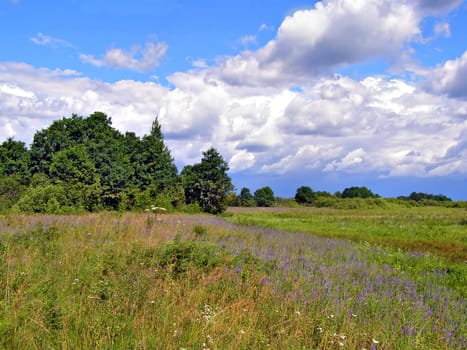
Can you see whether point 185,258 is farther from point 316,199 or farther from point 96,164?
point 316,199

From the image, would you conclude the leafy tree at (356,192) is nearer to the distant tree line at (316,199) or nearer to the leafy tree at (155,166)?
the distant tree line at (316,199)

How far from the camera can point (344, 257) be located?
431 inches

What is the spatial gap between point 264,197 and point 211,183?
36135 mm

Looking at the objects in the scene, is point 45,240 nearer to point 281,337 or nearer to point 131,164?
point 281,337

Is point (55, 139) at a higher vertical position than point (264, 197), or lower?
higher

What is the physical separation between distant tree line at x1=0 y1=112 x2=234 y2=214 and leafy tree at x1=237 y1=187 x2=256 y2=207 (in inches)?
1154

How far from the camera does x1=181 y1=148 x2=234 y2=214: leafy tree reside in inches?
1805

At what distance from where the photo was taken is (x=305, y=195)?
80.9 meters

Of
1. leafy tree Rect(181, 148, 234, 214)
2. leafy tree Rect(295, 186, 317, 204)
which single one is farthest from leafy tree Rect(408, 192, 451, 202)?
leafy tree Rect(181, 148, 234, 214)

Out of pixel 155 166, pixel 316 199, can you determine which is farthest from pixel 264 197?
pixel 155 166

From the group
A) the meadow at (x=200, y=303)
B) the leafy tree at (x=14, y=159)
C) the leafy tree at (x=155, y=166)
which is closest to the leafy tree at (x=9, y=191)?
the leafy tree at (x=14, y=159)

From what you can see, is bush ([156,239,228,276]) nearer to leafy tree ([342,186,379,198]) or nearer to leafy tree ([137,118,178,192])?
leafy tree ([137,118,178,192])

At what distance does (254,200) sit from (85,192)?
49.5 meters

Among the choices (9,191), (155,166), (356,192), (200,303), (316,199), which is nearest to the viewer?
(200,303)
